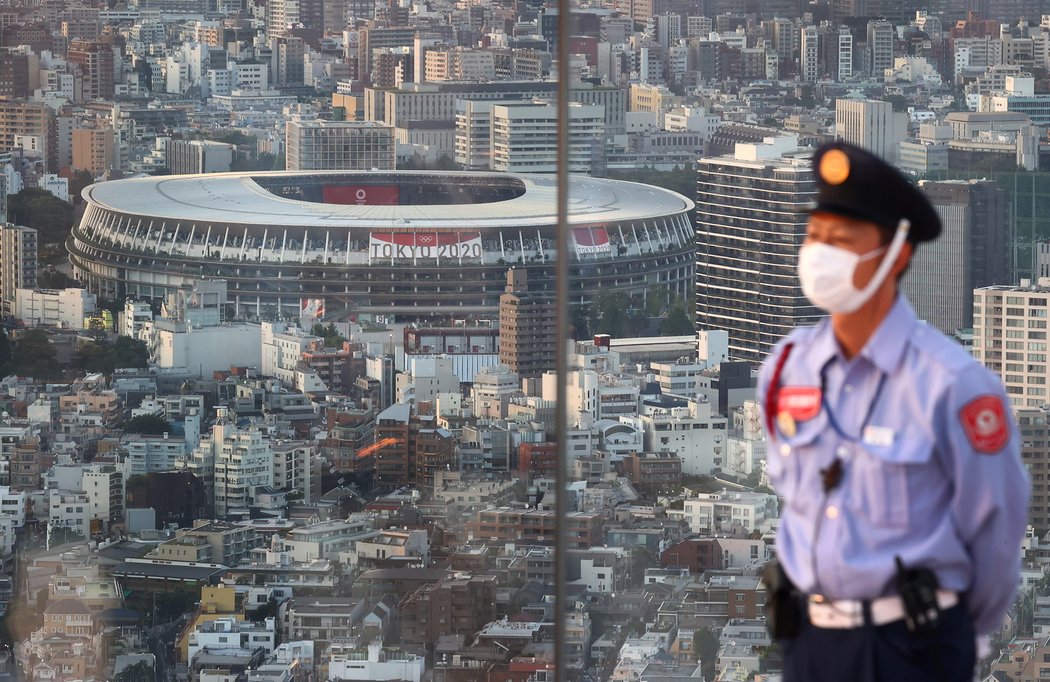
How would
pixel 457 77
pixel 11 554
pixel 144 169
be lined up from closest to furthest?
pixel 457 77, pixel 11 554, pixel 144 169

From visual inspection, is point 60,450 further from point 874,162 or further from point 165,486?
point 874,162

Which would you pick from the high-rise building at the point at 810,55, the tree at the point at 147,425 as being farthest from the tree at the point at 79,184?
the high-rise building at the point at 810,55

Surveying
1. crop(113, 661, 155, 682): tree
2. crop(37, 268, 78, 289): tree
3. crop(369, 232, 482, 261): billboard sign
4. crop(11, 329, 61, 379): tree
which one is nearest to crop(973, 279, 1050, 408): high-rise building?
crop(113, 661, 155, 682): tree

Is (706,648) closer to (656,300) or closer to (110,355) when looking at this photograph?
(656,300)

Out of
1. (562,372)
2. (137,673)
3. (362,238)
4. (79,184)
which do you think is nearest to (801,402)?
(562,372)

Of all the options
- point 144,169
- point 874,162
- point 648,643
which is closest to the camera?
point 874,162

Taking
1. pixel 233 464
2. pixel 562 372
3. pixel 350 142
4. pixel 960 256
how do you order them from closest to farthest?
pixel 562 372 < pixel 960 256 < pixel 233 464 < pixel 350 142

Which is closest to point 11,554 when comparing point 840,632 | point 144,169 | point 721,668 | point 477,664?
point 144,169
